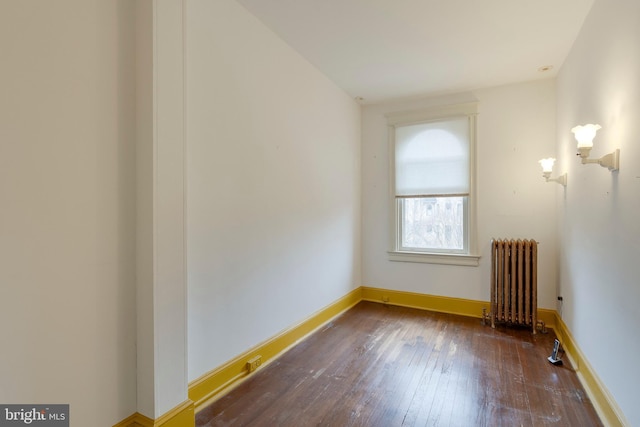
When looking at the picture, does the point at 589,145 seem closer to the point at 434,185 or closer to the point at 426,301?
the point at 434,185

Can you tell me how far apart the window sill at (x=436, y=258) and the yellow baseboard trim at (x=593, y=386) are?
113 cm

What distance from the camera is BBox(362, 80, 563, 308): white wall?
367 cm

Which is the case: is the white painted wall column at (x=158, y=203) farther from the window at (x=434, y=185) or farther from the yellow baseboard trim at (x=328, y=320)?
the window at (x=434, y=185)

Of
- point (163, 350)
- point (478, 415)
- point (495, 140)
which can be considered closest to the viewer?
point (163, 350)

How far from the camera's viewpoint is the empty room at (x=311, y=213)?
1.47 meters

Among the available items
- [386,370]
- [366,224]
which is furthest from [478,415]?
[366,224]

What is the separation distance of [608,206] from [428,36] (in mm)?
1933

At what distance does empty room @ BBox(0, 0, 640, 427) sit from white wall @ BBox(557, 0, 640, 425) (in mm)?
24

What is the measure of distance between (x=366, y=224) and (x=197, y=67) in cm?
321

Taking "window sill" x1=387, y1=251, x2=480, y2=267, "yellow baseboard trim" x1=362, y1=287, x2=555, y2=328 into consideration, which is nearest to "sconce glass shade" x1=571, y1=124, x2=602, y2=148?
"window sill" x1=387, y1=251, x2=480, y2=267

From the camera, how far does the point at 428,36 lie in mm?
2793

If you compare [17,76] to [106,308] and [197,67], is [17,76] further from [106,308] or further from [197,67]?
[106,308]

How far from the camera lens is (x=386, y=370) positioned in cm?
264

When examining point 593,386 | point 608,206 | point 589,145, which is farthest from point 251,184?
point 593,386
